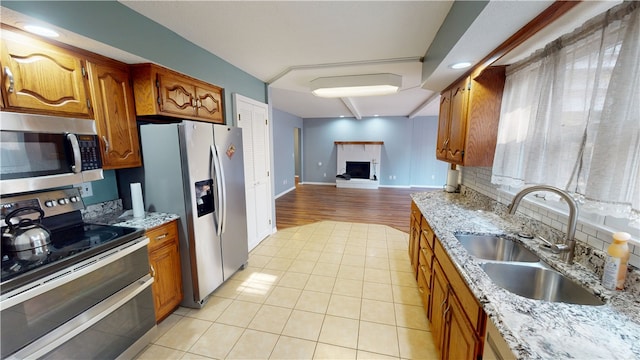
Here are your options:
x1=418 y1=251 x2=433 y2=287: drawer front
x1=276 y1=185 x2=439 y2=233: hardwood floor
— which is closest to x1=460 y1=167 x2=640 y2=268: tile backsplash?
x1=418 y1=251 x2=433 y2=287: drawer front

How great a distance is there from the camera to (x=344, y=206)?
577 cm

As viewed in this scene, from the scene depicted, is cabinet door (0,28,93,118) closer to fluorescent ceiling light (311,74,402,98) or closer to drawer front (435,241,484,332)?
fluorescent ceiling light (311,74,402,98)

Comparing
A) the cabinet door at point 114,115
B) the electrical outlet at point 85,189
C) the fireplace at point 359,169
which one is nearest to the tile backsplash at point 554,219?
the cabinet door at point 114,115

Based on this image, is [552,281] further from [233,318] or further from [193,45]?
[193,45]

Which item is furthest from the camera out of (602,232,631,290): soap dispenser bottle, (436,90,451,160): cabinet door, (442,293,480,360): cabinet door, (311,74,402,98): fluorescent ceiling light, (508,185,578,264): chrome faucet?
(311,74,402,98): fluorescent ceiling light

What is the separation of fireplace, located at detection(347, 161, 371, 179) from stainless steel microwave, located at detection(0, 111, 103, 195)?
7.19 metres

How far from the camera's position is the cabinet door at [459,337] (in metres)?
1.04

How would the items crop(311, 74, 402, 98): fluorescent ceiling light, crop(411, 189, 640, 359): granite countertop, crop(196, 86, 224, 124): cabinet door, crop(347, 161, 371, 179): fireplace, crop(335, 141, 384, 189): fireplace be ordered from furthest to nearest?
crop(347, 161, 371, 179): fireplace → crop(335, 141, 384, 189): fireplace → crop(311, 74, 402, 98): fluorescent ceiling light → crop(196, 86, 224, 124): cabinet door → crop(411, 189, 640, 359): granite countertop

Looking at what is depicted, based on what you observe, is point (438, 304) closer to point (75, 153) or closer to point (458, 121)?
point (458, 121)

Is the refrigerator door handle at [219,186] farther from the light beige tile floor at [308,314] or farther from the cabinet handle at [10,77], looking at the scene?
the cabinet handle at [10,77]

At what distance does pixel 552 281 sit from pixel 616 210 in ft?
1.52

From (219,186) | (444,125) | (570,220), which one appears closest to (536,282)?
(570,220)

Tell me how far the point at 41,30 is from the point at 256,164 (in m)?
2.23

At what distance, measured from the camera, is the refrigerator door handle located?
7.16ft
